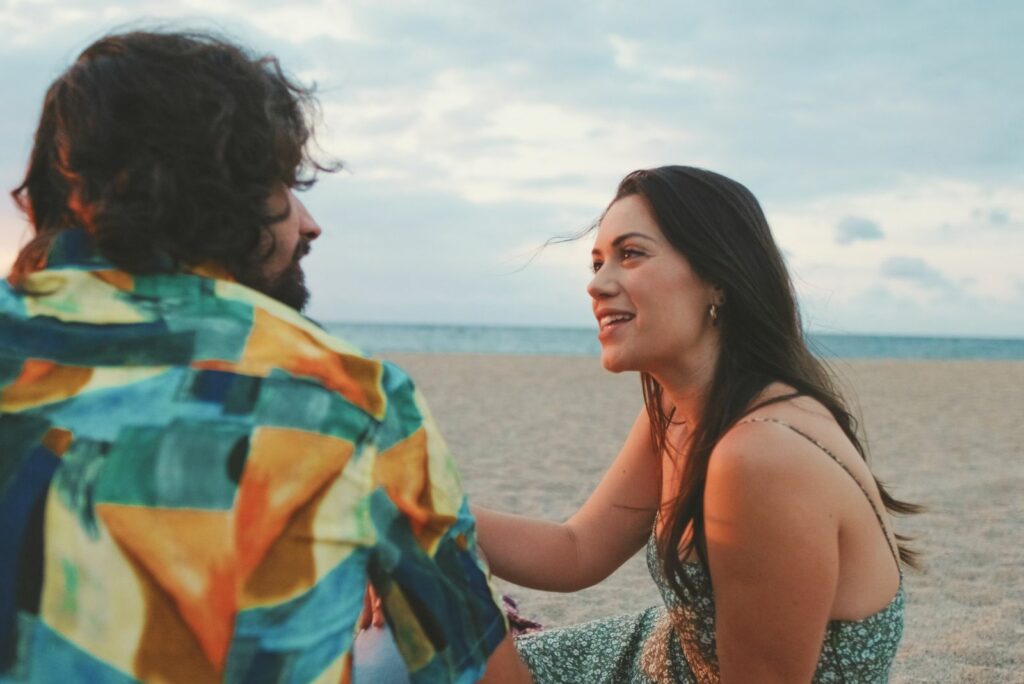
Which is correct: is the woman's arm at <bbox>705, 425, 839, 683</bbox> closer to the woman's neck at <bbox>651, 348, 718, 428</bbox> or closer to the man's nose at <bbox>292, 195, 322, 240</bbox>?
the woman's neck at <bbox>651, 348, 718, 428</bbox>

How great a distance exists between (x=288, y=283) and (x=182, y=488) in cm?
43

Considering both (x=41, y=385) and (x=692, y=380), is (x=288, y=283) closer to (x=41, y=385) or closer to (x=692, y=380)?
(x=41, y=385)

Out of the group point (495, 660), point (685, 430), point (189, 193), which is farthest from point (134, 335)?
point (685, 430)

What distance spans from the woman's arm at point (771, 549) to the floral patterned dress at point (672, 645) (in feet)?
0.35

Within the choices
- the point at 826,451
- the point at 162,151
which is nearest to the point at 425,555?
the point at 162,151

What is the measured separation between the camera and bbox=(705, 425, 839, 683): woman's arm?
1.68 m

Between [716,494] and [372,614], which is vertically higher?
[716,494]

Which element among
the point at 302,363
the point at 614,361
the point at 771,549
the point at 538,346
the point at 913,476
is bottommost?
the point at 538,346

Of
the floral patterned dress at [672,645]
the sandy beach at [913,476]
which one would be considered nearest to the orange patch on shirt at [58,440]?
the floral patterned dress at [672,645]

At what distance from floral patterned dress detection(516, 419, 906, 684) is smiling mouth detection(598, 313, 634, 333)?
51cm

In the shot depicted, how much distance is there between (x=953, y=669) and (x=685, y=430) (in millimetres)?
1786

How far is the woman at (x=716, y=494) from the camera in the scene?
1.71 m

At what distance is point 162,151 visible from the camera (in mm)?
1188

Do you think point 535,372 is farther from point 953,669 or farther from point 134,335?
point 134,335
